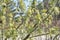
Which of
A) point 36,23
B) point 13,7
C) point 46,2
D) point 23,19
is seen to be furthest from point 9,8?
point 46,2

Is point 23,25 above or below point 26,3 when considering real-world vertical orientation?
below

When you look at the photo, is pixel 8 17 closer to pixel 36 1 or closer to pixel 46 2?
pixel 36 1

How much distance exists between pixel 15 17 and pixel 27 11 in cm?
23

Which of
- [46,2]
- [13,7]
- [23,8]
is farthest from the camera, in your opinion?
[46,2]

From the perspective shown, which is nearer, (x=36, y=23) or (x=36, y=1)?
(x=36, y=1)

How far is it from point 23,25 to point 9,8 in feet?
1.07

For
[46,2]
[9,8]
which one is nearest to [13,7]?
[9,8]

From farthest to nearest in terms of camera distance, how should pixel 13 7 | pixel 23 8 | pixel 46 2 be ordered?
1. pixel 46 2
2. pixel 13 7
3. pixel 23 8

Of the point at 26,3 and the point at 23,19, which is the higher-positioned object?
the point at 26,3

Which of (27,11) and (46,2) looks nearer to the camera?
(27,11)

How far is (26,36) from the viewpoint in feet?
8.25

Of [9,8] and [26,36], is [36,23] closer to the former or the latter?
[26,36]

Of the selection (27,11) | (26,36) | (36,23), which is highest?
(27,11)

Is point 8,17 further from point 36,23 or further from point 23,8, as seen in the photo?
point 36,23
